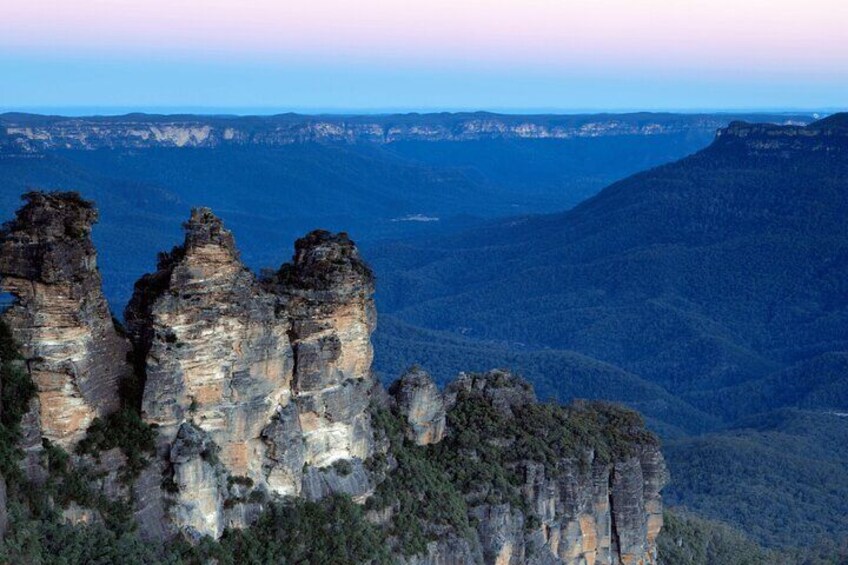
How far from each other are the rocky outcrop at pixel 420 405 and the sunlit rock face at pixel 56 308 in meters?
14.3

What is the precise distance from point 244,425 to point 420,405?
10.5 meters

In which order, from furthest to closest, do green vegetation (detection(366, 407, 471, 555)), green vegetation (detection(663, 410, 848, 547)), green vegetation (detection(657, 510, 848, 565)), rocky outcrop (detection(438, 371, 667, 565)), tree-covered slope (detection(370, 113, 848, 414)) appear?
tree-covered slope (detection(370, 113, 848, 414)) → green vegetation (detection(663, 410, 848, 547)) → green vegetation (detection(657, 510, 848, 565)) → rocky outcrop (detection(438, 371, 667, 565)) → green vegetation (detection(366, 407, 471, 555))

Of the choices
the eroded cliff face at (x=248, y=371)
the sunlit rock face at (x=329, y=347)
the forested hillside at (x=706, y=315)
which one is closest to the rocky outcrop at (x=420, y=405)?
the eroded cliff face at (x=248, y=371)

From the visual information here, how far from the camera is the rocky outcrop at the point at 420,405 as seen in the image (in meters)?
40.7

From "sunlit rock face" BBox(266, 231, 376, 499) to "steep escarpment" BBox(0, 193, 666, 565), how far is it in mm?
59

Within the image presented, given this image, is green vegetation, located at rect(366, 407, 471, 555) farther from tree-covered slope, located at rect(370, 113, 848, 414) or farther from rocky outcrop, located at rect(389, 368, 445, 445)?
tree-covered slope, located at rect(370, 113, 848, 414)

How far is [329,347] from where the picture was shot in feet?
114

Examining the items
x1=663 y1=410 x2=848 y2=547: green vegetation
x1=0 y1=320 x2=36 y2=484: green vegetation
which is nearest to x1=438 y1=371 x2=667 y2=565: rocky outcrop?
x1=0 y1=320 x2=36 y2=484: green vegetation

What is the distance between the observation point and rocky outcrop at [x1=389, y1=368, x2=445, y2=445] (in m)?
40.7

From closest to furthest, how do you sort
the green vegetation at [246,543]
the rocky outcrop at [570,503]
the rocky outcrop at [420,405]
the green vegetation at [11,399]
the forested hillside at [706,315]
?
1. the green vegetation at [246,543]
2. the green vegetation at [11,399]
3. the rocky outcrop at [570,503]
4. the rocky outcrop at [420,405]
5. the forested hillside at [706,315]

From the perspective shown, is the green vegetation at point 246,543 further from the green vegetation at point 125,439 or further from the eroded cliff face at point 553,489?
the eroded cliff face at point 553,489

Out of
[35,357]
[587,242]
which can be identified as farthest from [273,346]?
[587,242]

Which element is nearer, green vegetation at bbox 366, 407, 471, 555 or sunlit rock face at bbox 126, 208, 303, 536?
sunlit rock face at bbox 126, 208, 303, 536

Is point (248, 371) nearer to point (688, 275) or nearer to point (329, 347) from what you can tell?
point (329, 347)
